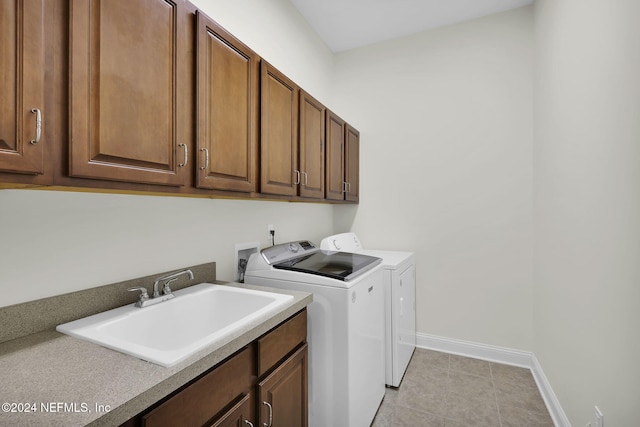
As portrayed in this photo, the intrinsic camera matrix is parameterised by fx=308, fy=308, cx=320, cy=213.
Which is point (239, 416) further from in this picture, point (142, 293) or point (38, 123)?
point (38, 123)

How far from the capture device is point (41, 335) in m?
1.00

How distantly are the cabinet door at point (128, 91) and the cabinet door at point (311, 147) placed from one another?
90 centimetres

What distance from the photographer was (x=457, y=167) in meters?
2.71

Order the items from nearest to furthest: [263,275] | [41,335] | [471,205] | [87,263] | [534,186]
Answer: [41,335] < [87,263] < [263,275] < [534,186] < [471,205]

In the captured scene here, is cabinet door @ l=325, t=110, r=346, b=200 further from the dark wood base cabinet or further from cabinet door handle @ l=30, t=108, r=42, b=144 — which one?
cabinet door handle @ l=30, t=108, r=42, b=144

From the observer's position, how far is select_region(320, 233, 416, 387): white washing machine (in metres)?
2.18

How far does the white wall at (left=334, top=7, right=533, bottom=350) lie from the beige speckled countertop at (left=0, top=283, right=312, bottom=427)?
2.22m

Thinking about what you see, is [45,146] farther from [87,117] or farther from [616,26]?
[616,26]

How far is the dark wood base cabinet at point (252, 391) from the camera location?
82 centimetres

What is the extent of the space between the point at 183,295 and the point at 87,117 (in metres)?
0.84

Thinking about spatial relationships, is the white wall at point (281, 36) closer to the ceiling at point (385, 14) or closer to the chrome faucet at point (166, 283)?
the ceiling at point (385, 14)

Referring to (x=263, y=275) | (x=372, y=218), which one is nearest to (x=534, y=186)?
(x=372, y=218)

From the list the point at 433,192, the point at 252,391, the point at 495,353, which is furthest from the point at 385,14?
the point at 495,353

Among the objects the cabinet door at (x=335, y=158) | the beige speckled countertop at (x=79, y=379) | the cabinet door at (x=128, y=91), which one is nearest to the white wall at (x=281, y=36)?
the cabinet door at (x=335, y=158)
